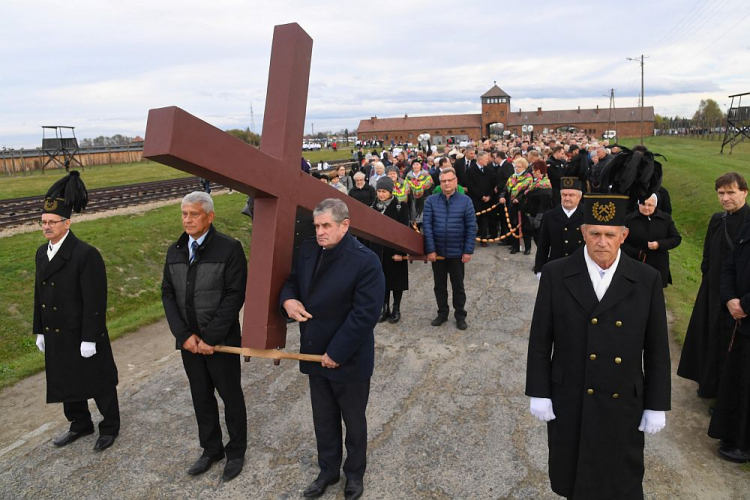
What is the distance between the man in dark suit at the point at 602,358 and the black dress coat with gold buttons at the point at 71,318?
3648 mm

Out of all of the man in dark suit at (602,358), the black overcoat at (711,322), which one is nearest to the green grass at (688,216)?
the black overcoat at (711,322)

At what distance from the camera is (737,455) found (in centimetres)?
409

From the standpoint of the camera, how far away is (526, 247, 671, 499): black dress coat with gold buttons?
9.62 ft

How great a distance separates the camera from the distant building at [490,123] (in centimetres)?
9606

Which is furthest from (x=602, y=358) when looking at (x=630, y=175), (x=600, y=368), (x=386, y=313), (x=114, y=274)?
(x=114, y=274)

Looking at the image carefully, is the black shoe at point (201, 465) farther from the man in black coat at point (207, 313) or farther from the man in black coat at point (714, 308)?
the man in black coat at point (714, 308)

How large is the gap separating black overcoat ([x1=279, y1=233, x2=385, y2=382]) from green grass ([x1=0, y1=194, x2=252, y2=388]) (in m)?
4.58

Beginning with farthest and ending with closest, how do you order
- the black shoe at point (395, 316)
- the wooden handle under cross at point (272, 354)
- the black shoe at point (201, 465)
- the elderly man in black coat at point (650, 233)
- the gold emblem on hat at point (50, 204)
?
the black shoe at point (395, 316), the elderly man in black coat at point (650, 233), the gold emblem on hat at point (50, 204), the black shoe at point (201, 465), the wooden handle under cross at point (272, 354)

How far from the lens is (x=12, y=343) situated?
782 centimetres

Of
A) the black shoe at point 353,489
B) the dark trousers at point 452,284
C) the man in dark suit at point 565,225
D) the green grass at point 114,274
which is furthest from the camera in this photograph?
the green grass at point 114,274

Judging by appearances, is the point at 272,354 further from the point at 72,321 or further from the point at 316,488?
the point at 72,321

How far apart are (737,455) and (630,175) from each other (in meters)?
2.53

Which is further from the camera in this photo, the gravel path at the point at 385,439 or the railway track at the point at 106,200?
the railway track at the point at 106,200

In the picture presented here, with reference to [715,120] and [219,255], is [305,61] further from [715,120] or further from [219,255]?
[715,120]
